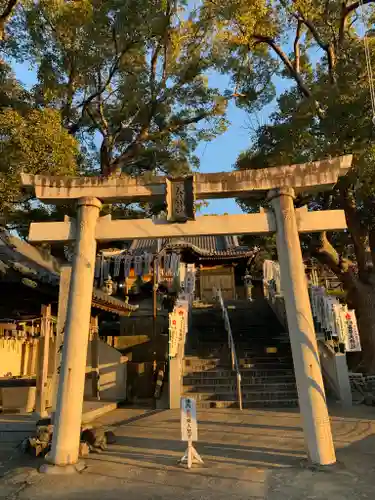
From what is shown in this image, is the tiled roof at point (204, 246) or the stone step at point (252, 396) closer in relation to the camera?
the stone step at point (252, 396)

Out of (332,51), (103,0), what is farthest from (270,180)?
(103,0)

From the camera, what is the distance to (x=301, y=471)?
5.74 m

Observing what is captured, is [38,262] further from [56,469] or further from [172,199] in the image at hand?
[56,469]

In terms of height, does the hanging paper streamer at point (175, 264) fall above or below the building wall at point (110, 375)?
above

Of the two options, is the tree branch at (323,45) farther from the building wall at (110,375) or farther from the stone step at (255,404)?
the building wall at (110,375)

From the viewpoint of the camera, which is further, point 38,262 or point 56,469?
point 38,262

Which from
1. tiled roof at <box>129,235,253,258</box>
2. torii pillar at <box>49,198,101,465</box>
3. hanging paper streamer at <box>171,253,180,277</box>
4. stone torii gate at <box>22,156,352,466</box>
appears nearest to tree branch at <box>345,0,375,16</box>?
stone torii gate at <box>22,156,352,466</box>

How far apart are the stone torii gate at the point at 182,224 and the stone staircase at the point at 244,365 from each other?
17.4 feet

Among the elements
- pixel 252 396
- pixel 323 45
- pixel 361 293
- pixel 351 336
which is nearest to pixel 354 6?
pixel 323 45

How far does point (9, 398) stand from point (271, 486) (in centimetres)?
1090

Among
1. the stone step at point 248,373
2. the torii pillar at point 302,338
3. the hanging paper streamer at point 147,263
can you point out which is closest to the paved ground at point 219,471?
the torii pillar at point 302,338

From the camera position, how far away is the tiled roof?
79.0ft

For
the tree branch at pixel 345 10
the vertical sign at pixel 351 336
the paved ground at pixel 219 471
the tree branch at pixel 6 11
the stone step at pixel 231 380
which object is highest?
the tree branch at pixel 345 10

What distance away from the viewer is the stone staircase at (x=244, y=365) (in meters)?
11.3
